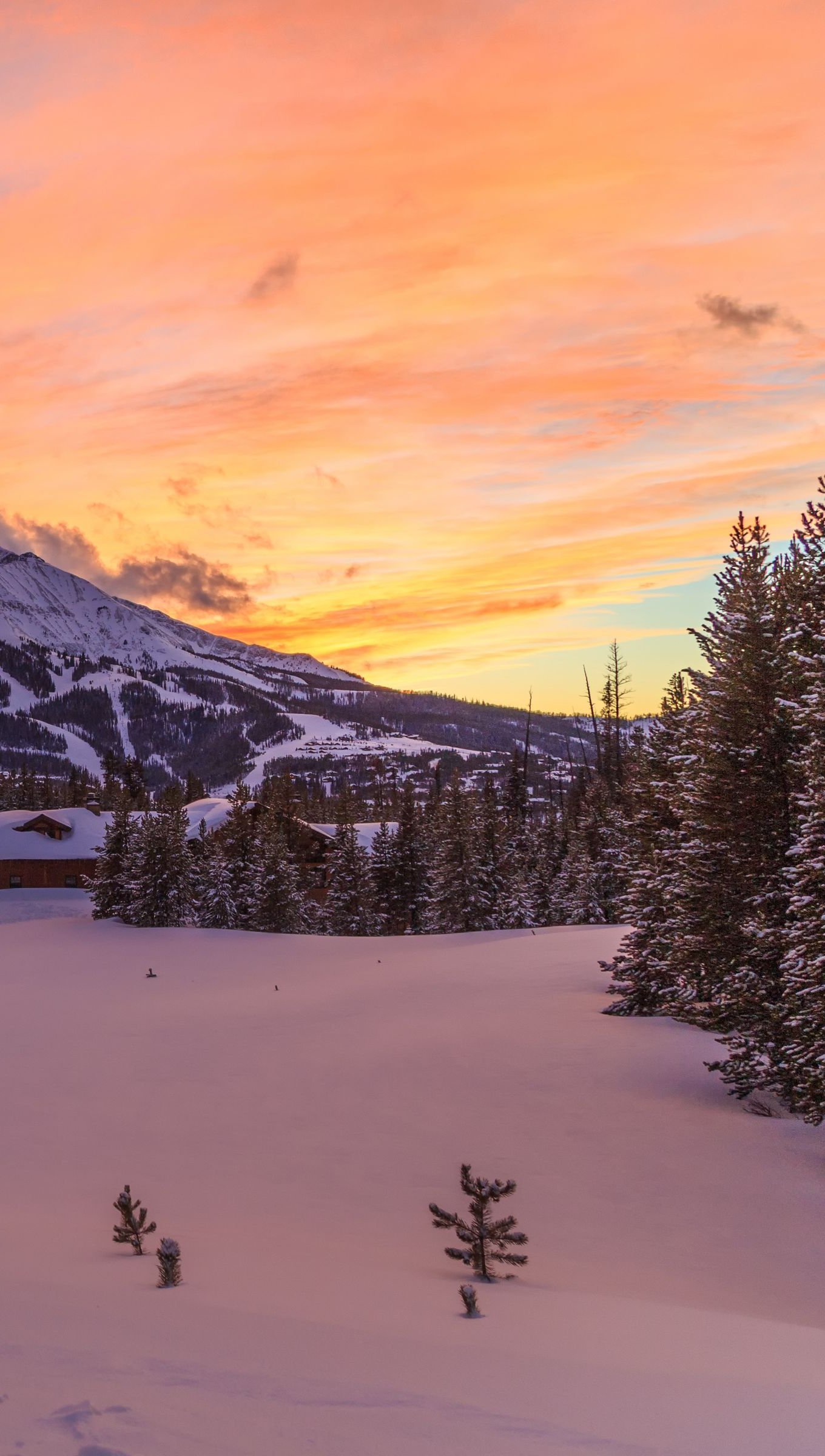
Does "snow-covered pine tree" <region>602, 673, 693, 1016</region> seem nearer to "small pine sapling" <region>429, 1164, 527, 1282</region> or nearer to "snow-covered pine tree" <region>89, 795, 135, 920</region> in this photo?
"small pine sapling" <region>429, 1164, 527, 1282</region>

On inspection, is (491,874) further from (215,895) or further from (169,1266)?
(169,1266)

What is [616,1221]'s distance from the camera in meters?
11.3

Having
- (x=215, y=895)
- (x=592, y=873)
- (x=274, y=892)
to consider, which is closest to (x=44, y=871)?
(x=215, y=895)

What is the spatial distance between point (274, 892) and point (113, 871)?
Result: 9.65 meters

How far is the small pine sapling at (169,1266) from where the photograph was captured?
798 centimetres

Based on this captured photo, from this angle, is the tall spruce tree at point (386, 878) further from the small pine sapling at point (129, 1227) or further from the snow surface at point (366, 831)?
the small pine sapling at point (129, 1227)

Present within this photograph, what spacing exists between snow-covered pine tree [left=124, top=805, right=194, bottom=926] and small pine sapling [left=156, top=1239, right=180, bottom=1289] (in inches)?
1758

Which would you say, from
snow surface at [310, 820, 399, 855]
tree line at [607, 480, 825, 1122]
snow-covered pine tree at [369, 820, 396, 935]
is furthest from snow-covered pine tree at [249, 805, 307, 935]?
tree line at [607, 480, 825, 1122]

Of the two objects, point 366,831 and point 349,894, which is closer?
point 349,894

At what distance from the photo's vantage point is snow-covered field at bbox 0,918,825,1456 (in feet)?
17.5

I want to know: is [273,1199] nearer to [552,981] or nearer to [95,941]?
[552,981]

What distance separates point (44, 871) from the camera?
72.8 metres

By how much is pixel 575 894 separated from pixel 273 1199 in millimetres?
42903

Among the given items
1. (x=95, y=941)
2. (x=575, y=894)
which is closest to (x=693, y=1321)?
(x=95, y=941)
